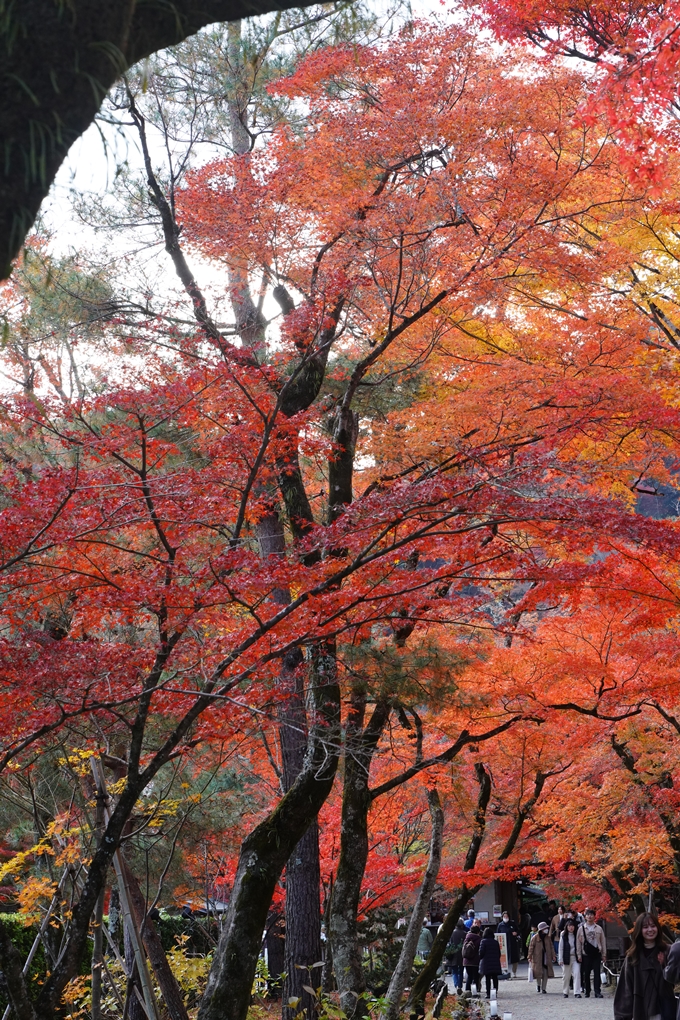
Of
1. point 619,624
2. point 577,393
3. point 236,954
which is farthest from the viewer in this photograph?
point 619,624

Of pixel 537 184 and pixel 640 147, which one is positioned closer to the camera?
pixel 640 147

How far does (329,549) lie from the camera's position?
7.56 m

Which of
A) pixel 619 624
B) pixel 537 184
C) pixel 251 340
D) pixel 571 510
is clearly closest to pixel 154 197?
pixel 251 340

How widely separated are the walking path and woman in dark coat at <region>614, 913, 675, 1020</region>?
6.61 m

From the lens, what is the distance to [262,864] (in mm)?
7637

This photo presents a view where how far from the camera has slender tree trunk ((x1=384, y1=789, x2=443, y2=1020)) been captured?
11.0 meters

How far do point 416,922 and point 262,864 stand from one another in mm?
4904

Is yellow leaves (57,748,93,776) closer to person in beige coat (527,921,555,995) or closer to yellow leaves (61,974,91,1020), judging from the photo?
yellow leaves (61,974,91,1020)

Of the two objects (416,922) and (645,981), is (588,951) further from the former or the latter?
(645,981)

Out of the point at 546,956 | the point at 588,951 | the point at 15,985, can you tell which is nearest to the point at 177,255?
the point at 15,985

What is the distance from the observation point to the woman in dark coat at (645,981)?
6781 millimetres

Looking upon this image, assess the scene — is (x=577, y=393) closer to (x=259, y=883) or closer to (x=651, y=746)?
(x=259, y=883)

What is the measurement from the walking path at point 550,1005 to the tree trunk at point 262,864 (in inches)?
270

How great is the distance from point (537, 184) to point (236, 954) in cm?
720
